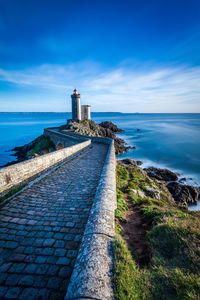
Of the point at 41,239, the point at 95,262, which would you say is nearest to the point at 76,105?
the point at 41,239

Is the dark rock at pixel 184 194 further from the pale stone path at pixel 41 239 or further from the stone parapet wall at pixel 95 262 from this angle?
the stone parapet wall at pixel 95 262

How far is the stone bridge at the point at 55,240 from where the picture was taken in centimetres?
201

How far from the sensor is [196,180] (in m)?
18.9

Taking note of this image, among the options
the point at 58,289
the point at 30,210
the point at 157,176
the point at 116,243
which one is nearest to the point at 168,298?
the point at 116,243

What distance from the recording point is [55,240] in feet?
10.6

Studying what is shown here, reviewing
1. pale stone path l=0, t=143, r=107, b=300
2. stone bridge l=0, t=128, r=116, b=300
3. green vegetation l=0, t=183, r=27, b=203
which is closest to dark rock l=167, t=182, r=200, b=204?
stone bridge l=0, t=128, r=116, b=300

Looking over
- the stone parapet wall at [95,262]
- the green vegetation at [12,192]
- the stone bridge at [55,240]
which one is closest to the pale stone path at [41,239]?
the stone bridge at [55,240]

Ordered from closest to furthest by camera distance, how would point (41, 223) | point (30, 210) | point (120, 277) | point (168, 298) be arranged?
point (168, 298) < point (120, 277) < point (41, 223) < point (30, 210)

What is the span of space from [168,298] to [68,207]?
3447mm

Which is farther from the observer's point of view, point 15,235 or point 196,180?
point 196,180

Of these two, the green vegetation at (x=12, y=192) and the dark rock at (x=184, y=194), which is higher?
the green vegetation at (x=12, y=192)

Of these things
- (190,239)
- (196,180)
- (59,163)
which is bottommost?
(196,180)

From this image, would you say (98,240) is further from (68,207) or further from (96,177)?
(96,177)

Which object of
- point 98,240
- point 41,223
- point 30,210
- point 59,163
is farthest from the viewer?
point 59,163
